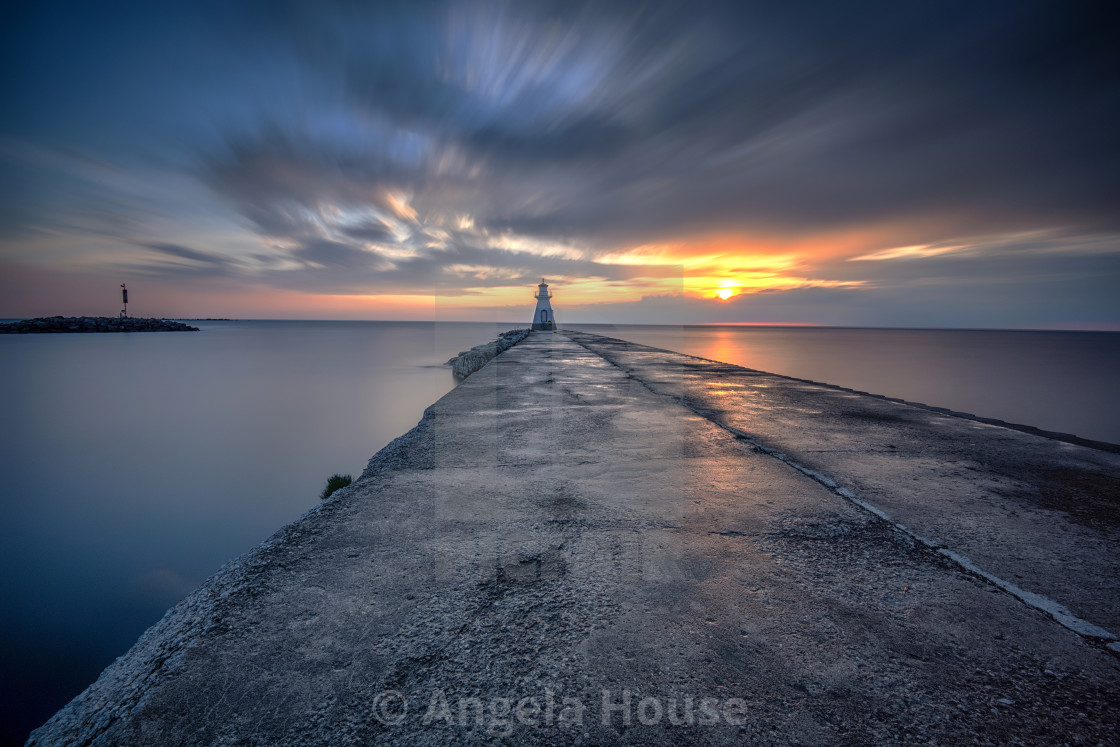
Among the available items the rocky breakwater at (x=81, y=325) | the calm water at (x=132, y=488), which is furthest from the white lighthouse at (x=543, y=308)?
the rocky breakwater at (x=81, y=325)

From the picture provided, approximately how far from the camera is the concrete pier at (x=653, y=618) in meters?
1.19

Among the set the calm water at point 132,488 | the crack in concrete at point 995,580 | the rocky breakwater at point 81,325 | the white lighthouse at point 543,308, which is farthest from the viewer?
the rocky breakwater at point 81,325

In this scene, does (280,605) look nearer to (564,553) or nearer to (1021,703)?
(564,553)

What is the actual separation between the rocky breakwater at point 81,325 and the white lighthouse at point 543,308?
62393mm

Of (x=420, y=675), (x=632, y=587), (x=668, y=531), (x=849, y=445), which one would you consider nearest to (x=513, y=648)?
(x=420, y=675)

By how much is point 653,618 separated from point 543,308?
44134 millimetres

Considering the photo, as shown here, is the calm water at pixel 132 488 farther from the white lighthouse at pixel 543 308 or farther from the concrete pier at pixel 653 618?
the white lighthouse at pixel 543 308

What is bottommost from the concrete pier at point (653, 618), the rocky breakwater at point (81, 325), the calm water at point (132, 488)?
the calm water at point (132, 488)

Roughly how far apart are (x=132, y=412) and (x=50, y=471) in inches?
245

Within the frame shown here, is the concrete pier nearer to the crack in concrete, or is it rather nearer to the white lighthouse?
the crack in concrete

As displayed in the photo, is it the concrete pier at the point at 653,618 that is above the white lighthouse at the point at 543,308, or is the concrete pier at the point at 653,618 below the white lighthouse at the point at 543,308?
below

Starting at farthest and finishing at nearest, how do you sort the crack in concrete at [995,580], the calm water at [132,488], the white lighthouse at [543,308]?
the white lighthouse at [543,308], the calm water at [132,488], the crack in concrete at [995,580]

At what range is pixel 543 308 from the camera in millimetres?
45062

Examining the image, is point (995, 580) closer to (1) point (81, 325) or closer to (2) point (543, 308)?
(2) point (543, 308)
